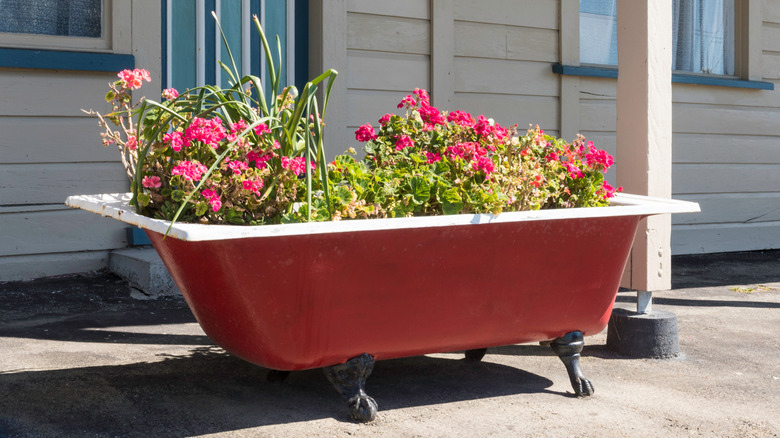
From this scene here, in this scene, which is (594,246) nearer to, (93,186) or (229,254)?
(229,254)

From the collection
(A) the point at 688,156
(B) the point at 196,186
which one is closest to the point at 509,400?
(B) the point at 196,186

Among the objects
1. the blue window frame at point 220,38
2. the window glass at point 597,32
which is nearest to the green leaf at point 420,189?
the blue window frame at point 220,38

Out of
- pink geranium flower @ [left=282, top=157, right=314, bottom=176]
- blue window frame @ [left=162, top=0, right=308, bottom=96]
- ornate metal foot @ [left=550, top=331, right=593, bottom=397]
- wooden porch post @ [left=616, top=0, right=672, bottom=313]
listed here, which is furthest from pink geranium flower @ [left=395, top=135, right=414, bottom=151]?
blue window frame @ [left=162, top=0, right=308, bottom=96]

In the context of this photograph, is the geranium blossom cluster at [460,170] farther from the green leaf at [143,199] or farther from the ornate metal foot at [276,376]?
the ornate metal foot at [276,376]

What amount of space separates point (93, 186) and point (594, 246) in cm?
251

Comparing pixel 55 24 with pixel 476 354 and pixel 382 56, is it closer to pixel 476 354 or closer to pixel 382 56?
pixel 382 56

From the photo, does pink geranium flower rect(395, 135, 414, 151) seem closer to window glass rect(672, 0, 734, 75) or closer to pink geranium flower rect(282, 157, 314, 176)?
pink geranium flower rect(282, 157, 314, 176)

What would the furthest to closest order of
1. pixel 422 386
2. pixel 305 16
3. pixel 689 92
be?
pixel 689 92, pixel 305 16, pixel 422 386

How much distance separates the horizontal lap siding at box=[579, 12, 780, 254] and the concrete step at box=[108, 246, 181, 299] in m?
2.88

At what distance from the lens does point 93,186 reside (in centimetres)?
380

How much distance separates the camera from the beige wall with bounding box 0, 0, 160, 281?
3.63m

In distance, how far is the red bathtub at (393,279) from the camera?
1.86 meters

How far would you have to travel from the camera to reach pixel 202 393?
2.26 metres

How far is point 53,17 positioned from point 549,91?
2.80m
